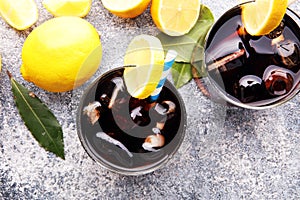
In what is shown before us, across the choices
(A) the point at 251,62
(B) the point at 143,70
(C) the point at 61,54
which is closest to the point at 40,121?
(C) the point at 61,54

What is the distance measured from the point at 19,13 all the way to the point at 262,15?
44 centimetres

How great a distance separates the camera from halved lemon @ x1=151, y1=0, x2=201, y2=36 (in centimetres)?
111

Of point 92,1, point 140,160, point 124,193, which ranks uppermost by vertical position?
point 92,1

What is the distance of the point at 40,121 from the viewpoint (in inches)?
44.9

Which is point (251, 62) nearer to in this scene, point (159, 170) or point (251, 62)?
point (251, 62)

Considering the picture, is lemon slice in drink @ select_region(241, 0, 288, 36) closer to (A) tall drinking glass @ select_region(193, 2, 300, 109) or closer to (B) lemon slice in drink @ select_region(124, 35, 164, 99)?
(A) tall drinking glass @ select_region(193, 2, 300, 109)

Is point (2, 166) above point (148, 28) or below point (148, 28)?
below

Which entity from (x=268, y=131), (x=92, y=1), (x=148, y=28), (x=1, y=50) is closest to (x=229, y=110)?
(x=268, y=131)

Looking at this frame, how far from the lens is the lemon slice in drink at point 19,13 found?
114cm

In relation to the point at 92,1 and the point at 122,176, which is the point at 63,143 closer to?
the point at 122,176

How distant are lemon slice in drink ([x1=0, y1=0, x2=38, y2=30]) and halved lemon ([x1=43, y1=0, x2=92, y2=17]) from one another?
0.09 ft

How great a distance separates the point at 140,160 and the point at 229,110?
0.75ft

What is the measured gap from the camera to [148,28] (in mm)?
1201

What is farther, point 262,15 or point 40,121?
point 40,121
